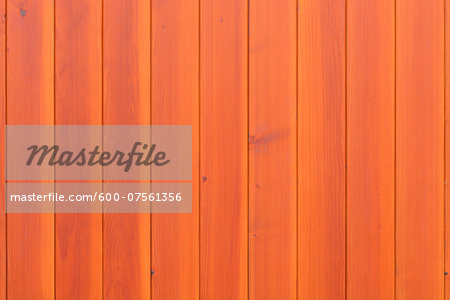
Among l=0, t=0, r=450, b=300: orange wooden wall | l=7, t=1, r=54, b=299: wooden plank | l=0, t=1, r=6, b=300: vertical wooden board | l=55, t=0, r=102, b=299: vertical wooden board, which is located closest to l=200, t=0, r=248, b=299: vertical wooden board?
l=0, t=0, r=450, b=300: orange wooden wall

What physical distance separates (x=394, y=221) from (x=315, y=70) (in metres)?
0.40

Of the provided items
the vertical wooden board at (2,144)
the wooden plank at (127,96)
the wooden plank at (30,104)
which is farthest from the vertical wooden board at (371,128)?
the vertical wooden board at (2,144)

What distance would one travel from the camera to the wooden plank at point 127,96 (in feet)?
2.72

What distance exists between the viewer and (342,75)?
0.83m

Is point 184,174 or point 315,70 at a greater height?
point 315,70

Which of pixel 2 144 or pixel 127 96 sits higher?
pixel 127 96

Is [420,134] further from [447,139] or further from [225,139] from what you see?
[225,139]

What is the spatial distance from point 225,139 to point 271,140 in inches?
4.3

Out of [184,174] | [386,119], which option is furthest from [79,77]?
[386,119]

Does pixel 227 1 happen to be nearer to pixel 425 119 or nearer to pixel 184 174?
pixel 184 174

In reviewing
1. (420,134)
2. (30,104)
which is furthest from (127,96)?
(420,134)

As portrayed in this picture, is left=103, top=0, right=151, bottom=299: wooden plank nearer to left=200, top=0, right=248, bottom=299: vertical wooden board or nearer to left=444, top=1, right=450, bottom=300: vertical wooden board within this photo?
left=200, top=0, right=248, bottom=299: vertical wooden board

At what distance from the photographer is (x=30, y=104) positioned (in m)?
0.83

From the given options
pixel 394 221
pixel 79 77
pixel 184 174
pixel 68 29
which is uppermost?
pixel 68 29
